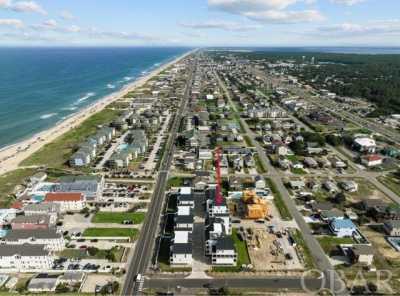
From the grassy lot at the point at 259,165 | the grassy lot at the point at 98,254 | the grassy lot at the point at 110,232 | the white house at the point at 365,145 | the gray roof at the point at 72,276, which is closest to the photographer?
the gray roof at the point at 72,276

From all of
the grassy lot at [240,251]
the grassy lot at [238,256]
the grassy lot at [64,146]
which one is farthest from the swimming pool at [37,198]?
the grassy lot at [240,251]

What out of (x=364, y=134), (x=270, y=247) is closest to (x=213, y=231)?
(x=270, y=247)

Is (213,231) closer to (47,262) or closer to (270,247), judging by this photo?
(270,247)

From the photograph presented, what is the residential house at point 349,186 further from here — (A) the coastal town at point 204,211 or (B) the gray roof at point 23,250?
(B) the gray roof at point 23,250

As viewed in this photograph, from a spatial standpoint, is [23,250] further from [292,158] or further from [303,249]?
[292,158]

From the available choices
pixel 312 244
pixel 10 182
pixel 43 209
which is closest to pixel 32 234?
pixel 43 209

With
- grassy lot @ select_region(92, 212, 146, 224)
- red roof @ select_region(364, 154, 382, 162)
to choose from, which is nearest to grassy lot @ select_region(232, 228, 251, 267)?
grassy lot @ select_region(92, 212, 146, 224)
